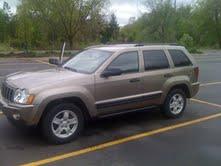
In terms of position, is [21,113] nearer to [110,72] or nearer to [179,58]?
[110,72]

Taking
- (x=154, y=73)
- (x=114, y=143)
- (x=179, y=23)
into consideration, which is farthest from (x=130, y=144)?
(x=179, y=23)

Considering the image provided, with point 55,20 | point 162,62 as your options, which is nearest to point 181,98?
point 162,62

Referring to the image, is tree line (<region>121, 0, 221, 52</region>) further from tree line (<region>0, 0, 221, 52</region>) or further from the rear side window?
the rear side window

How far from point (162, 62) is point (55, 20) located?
83.0 ft

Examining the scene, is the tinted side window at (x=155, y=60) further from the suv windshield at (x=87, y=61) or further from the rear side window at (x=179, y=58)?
the suv windshield at (x=87, y=61)

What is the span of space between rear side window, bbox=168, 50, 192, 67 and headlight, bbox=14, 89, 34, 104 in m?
3.46

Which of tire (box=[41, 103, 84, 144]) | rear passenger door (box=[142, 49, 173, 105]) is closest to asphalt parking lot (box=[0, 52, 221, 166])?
tire (box=[41, 103, 84, 144])

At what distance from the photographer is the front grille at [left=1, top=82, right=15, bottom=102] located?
6.02m

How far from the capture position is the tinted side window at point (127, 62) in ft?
22.4

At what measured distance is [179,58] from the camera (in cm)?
800

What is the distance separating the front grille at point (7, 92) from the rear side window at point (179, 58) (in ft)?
11.7

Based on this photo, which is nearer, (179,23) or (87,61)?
(87,61)

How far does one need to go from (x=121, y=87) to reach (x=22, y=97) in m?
1.87

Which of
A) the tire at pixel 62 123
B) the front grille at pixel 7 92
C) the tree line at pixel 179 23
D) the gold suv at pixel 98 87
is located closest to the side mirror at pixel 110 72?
the gold suv at pixel 98 87
